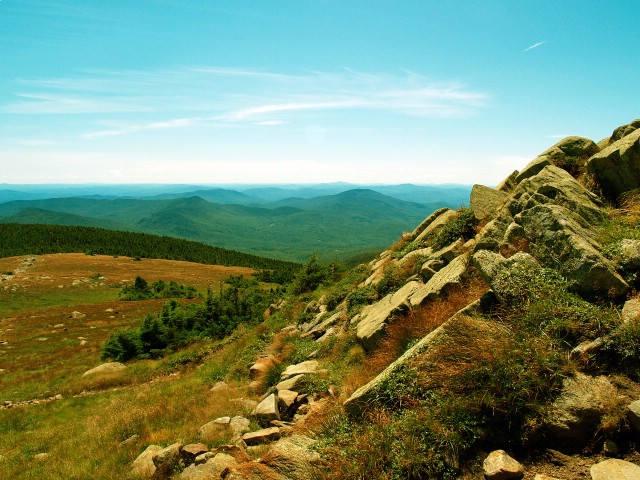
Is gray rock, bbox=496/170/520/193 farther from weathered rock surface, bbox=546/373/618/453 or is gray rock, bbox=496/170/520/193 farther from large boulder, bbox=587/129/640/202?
weathered rock surface, bbox=546/373/618/453

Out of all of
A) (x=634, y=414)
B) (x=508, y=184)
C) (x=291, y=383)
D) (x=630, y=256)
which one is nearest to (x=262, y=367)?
(x=291, y=383)

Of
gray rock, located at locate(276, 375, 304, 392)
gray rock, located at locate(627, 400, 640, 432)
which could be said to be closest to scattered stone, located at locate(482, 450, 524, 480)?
gray rock, located at locate(627, 400, 640, 432)

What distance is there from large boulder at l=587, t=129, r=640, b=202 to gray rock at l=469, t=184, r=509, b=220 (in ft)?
10.2

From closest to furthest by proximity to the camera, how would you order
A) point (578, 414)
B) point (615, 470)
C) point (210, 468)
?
point (615, 470) < point (578, 414) < point (210, 468)

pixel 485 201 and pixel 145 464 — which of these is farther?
pixel 485 201

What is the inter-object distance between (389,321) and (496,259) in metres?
3.33

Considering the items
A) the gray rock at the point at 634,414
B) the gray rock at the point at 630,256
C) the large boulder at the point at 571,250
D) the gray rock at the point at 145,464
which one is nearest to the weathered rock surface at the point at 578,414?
the gray rock at the point at 634,414

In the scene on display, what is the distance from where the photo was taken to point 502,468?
191 inches

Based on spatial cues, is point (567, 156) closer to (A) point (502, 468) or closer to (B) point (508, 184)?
(B) point (508, 184)

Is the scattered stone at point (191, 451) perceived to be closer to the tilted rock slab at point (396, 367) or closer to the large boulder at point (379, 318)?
the tilted rock slab at point (396, 367)

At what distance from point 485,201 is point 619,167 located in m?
4.24

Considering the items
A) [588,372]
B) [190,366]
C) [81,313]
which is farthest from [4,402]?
[81,313]

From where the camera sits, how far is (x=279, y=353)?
606 inches

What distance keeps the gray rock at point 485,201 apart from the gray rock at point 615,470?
9.91 metres
